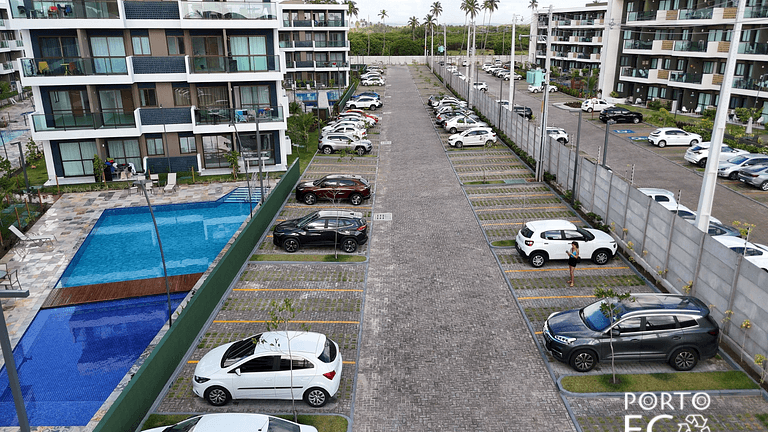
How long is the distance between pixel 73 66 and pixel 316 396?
2788cm

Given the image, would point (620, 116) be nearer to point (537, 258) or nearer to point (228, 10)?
point (228, 10)

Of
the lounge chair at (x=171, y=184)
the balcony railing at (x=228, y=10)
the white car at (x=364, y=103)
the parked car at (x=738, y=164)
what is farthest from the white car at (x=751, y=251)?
the white car at (x=364, y=103)

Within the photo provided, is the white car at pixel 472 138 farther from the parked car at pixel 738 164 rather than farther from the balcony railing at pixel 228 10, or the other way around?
the balcony railing at pixel 228 10

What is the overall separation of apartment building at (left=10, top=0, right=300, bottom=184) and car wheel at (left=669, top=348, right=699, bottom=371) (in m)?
24.2

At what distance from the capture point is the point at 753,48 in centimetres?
4694

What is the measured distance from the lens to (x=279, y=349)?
43.9 feet

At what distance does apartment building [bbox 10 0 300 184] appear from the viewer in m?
31.7

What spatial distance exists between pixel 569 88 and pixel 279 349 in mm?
72299

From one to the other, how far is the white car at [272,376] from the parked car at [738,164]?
29.1 metres

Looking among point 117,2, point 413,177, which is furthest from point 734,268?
point 117,2

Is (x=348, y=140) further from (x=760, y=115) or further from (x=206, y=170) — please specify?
(x=760, y=115)

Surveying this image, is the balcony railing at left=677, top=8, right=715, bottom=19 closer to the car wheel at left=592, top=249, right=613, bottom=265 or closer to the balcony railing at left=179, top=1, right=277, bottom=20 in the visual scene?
the balcony railing at left=179, top=1, right=277, bottom=20

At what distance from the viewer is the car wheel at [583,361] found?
46.8 feet

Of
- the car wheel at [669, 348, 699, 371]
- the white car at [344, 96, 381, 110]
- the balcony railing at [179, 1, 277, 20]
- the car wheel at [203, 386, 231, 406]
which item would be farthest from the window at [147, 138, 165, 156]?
the car wheel at [669, 348, 699, 371]
